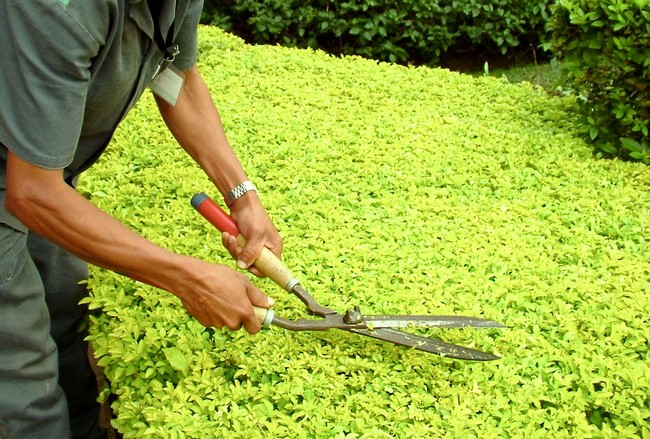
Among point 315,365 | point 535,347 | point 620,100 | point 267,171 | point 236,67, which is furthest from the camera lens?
point 236,67

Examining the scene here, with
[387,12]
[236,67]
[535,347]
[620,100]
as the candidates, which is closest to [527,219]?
[535,347]

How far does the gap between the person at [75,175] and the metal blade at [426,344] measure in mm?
412

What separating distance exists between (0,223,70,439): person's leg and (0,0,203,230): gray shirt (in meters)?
0.36

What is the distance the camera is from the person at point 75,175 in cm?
176

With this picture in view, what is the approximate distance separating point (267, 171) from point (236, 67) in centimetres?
152

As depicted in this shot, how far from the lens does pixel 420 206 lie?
3.42 metres

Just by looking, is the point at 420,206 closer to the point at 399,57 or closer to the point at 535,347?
the point at 535,347

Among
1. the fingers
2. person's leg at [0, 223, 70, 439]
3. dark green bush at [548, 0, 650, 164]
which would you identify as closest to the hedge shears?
the fingers

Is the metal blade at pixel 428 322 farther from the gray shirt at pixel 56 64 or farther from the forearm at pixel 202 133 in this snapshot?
the gray shirt at pixel 56 64

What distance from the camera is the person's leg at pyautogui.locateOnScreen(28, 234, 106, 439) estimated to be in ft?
8.99

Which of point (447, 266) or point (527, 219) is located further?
point (527, 219)

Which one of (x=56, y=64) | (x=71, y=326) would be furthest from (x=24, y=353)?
(x=56, y=64)

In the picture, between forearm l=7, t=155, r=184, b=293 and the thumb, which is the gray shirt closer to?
forearm l=7, t=155, r=184, b=293

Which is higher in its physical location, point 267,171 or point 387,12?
point 387,12
